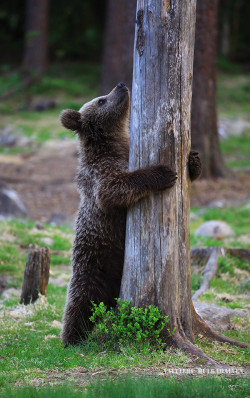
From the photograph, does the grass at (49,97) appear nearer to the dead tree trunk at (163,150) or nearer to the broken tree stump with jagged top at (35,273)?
the broken tree stump with jagged top at (35,273)

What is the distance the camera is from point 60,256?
347 inches

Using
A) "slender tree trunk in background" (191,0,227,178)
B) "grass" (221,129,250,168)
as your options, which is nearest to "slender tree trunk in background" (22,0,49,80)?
"grass" (221,129,250,168)

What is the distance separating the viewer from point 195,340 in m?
5.05

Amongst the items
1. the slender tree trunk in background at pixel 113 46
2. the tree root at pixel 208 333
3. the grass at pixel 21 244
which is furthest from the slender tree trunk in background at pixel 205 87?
the tree root at pixel 208 333

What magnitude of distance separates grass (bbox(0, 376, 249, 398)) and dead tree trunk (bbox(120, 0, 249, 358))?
0.87 metres

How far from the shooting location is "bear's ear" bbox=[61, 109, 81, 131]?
18.7ft

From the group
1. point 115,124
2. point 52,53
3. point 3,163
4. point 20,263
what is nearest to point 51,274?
point 20,263

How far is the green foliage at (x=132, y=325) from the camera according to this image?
471 centimetres

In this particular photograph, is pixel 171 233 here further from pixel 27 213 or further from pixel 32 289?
pixel 27 213

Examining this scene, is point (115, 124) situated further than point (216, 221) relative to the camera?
No

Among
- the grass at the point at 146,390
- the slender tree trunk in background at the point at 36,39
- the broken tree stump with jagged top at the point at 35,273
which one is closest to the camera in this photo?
the grass at the point at 146,390

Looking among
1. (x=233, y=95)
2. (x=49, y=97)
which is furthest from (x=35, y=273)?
(x=233, y=95)

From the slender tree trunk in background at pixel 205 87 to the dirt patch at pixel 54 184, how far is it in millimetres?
748

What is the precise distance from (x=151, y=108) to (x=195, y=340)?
2228mm
